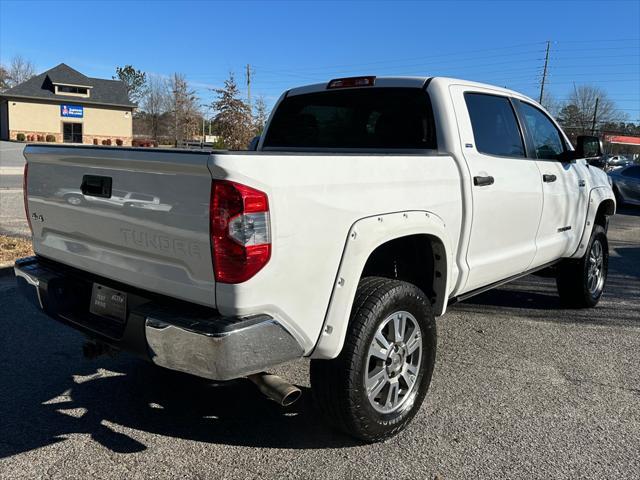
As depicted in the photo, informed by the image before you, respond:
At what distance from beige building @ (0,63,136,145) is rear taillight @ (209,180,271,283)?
180ft

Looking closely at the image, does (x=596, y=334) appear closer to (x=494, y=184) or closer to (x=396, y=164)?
(x=494, y=184)

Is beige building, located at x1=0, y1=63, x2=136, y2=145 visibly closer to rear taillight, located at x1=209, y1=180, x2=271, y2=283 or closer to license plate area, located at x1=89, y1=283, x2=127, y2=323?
license plate area, located at x1=89, y1=283, x2=127, y2=323

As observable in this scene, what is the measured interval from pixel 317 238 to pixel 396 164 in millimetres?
726

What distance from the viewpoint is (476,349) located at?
452 cm

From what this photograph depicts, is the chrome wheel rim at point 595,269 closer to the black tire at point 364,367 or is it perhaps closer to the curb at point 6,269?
the black tire at point 364,367

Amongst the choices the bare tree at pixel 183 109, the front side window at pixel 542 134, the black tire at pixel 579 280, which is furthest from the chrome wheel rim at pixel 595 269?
the bare tree at pixel 183 109

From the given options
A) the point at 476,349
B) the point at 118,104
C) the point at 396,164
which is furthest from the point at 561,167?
the point at 118,104

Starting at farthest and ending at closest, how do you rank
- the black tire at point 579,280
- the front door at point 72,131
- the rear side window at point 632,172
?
the front door at point 72,131 → the rear side window at point 632,172 → the black tire at point 579,280

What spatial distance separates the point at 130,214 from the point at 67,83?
2300 inches

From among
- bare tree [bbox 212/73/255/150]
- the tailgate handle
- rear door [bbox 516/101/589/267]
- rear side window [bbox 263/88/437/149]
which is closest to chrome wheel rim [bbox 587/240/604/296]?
rear door [bbox 516/101/589/267]

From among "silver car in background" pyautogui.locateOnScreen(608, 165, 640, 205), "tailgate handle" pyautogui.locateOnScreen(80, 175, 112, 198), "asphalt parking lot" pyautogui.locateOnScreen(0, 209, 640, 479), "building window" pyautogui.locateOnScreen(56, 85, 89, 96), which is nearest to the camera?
"tailgate handle" pyautogui.locateOnScreen(80, 175, 112, 198)

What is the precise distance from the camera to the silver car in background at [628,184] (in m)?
16.5

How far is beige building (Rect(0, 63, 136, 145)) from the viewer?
52406 millimetres

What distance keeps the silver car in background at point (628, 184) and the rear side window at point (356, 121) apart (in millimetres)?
15256
